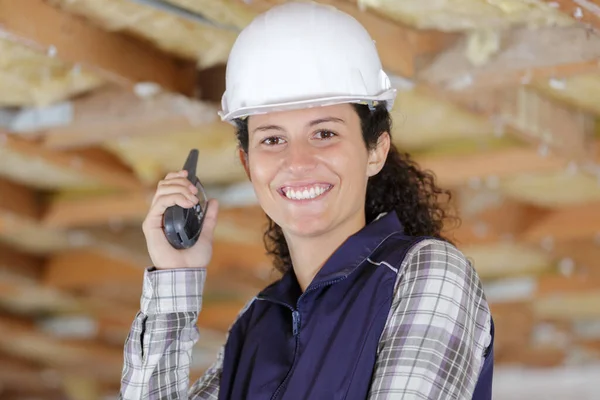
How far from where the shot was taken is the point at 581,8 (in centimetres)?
242

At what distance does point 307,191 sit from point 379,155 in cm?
18

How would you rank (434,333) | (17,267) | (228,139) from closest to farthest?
(434,333) → (228,139) → (17,267)

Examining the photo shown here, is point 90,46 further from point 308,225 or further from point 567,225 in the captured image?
point 567,225

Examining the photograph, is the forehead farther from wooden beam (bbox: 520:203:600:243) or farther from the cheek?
wooden beam (bbox: 520:203:600:243)

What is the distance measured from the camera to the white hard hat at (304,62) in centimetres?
170

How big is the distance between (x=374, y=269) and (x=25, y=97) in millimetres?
2407

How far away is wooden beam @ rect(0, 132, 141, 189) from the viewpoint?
13.2 feet

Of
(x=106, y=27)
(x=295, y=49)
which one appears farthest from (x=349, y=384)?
(x=106, y=27)

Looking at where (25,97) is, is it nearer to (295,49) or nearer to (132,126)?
(132,126)

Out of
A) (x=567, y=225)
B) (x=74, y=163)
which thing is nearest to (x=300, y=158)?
(x=74, y=163)

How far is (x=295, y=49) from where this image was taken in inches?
67.0

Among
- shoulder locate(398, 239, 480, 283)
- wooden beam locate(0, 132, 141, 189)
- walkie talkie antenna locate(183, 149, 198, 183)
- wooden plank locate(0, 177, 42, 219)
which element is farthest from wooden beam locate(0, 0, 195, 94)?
wooden plank locate(0, 177, 42, 219)

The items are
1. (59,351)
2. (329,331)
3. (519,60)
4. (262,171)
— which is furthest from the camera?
(59,351)

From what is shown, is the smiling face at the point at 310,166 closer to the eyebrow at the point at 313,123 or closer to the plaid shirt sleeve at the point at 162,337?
the eyebrow at the point at 313,123
